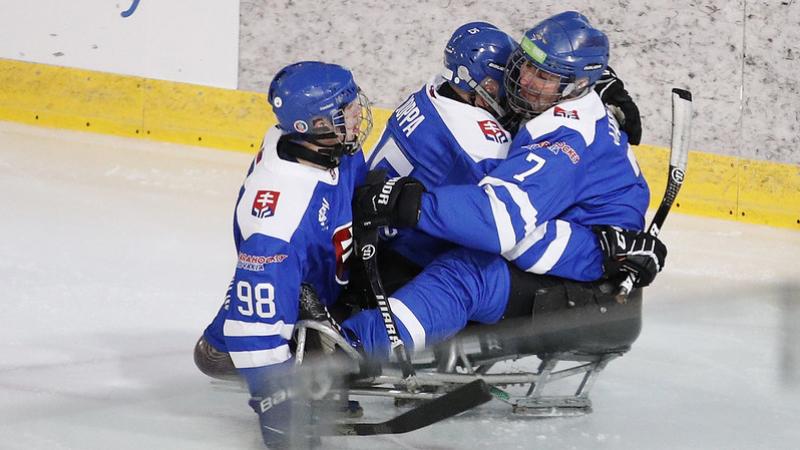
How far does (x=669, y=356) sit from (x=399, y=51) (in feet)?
7.48

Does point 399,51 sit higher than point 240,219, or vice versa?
point 240,219

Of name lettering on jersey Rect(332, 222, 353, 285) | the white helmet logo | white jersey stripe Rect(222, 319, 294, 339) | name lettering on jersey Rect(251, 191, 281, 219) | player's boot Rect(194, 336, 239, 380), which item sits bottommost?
player's boot Rect(194, 336, 239, 380)

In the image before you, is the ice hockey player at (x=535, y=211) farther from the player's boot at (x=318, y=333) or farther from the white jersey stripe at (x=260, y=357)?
the white jersey stripe at (x=260, y=357)

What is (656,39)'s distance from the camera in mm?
5391

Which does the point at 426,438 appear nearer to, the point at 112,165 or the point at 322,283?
the point at 322,283

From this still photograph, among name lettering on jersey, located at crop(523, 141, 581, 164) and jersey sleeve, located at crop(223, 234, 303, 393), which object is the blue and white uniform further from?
jersey sleeve, located at crop(223, 234, 303, 393)

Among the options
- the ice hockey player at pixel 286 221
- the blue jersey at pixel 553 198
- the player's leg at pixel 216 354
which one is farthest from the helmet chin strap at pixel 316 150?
the player's leg at pixel 216 354

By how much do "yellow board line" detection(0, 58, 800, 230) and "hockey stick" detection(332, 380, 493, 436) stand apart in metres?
2.77

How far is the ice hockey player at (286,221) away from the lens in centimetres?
286

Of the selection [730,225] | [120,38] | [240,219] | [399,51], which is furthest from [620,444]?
[120,38]

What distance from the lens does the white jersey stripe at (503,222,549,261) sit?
10.3 ft

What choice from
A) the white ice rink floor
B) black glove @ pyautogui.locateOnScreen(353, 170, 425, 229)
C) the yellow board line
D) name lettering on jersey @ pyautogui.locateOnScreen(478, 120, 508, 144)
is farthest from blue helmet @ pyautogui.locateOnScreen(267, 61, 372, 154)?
the yellow board line

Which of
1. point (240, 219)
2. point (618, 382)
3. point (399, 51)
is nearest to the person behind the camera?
point (240, 219)

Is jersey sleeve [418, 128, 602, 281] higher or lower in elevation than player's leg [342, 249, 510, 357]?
higher
